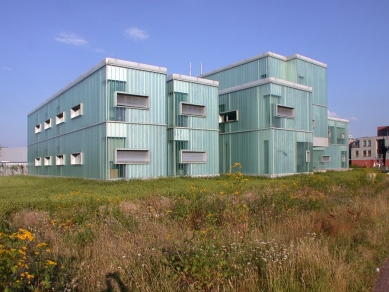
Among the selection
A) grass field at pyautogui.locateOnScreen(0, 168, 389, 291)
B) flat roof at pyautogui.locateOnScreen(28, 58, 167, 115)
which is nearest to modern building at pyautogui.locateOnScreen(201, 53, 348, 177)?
flat roof at pyautogui.locateOnScreen(28, 58, 167, 115)

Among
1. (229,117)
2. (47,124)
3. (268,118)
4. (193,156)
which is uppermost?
(229,117)

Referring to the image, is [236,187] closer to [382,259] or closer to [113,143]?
[382,259]

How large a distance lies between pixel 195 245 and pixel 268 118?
21499 millimetres

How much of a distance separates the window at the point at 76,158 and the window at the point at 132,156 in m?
4.58

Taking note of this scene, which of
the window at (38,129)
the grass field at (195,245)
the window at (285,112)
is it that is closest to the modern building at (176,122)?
the window at (285,112)

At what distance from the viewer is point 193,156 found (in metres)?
24.4

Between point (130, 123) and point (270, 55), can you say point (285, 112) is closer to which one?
point (270, 55)

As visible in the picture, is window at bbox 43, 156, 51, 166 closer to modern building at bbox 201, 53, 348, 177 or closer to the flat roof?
the flat roof

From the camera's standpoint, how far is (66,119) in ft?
90.6

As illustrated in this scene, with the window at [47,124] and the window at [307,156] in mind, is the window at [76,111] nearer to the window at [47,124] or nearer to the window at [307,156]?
the window at [47,124]

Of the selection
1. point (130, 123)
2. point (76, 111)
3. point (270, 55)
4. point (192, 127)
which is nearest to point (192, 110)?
point (192, 127)

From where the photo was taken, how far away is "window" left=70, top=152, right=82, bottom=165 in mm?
24484

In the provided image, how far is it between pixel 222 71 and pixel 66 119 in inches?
595

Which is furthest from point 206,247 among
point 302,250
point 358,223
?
point 358,223
